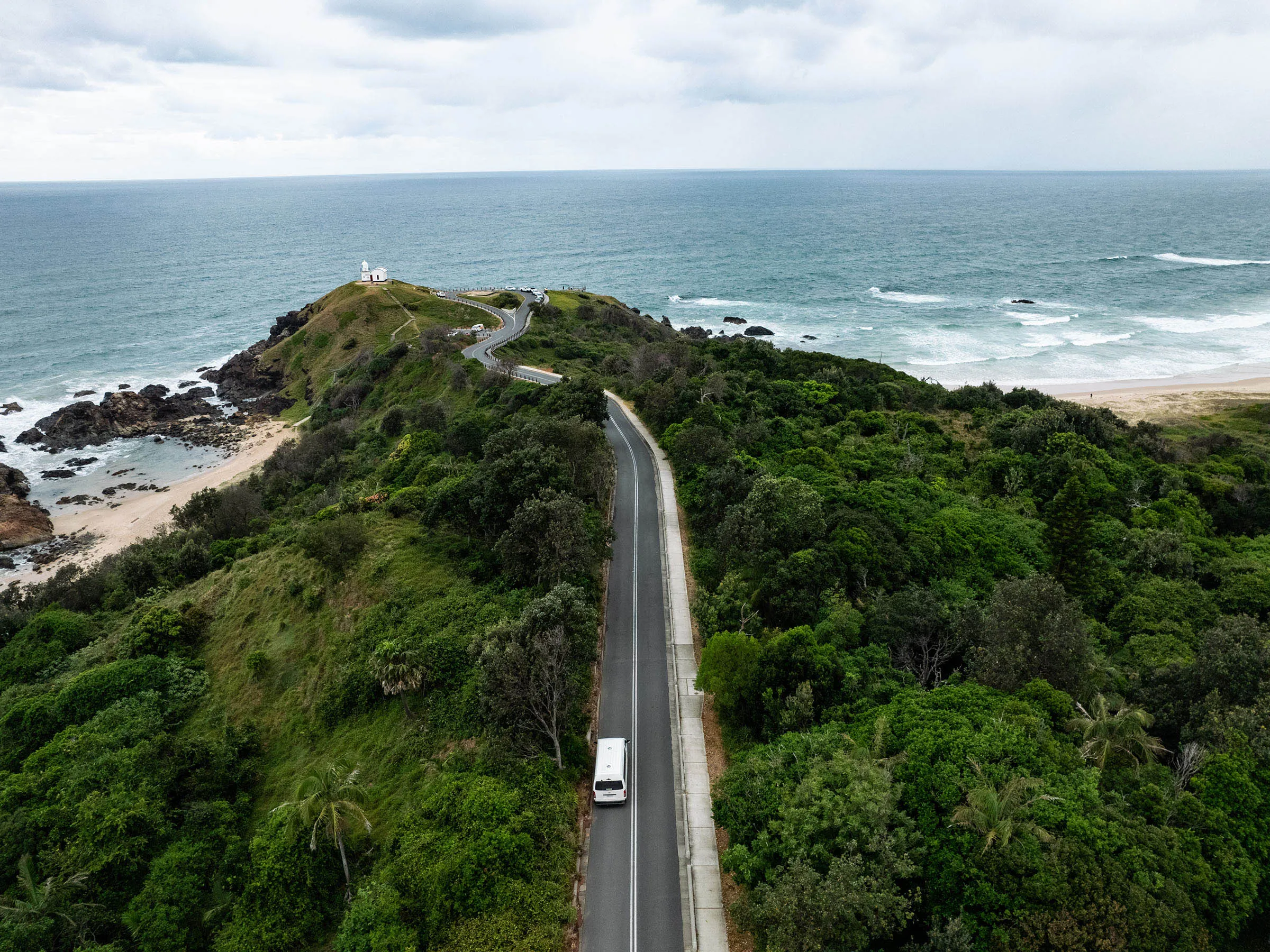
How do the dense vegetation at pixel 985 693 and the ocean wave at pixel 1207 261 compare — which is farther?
the ocean wave at pixel 1207 261

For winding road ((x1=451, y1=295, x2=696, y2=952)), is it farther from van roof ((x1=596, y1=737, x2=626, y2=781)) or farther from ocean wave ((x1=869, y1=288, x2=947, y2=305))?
ocean wave ((x1=869, y1=288, x2=947, y2=305))

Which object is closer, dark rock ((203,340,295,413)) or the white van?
the white van

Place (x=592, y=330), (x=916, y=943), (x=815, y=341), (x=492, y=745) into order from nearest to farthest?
(x=916, y=943), (x=492, y=745), (x=592, y=330), (x=815, y=341)

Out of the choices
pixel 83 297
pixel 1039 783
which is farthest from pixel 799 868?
pixel 83 297

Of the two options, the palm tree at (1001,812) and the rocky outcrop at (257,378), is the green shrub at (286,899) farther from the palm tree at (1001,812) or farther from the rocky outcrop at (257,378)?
the rocky outcrop at (257,378)

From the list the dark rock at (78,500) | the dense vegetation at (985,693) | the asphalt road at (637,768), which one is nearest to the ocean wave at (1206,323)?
the dense vegetation at (985,693)

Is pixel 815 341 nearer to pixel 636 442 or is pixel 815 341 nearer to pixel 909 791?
pixel 636 442

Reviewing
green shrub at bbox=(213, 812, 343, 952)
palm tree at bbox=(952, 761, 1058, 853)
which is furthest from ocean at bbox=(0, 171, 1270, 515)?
palm tree at bbox=(952, 761, 1058, 853)
